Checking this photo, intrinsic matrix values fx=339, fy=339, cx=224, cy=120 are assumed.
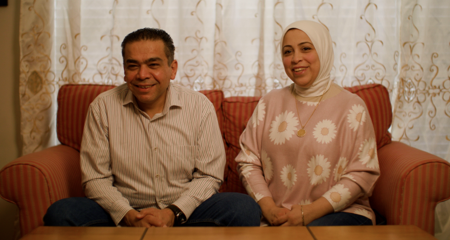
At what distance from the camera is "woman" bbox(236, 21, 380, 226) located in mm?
1415

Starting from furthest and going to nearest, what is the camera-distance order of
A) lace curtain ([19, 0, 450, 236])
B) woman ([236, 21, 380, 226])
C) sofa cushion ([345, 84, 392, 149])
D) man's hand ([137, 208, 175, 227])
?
lace curtain ([19, 0, 450, 236]), sofa cushion ([345, 84, 392, 149]), woman ([236, 21, 380, 226]), man's hand ([137, 208, 175, 227])

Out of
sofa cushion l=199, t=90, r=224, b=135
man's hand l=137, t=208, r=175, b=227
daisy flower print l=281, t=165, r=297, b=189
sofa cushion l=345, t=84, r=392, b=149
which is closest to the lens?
man's hand l=137, t=208, r=175, b=227

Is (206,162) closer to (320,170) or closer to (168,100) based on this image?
(168,100)

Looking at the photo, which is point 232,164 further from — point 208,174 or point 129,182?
point 129,182

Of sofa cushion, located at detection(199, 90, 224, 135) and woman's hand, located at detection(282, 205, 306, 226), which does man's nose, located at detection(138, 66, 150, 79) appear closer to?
sofa cushion, located at detection(199, 90, 224, 135)

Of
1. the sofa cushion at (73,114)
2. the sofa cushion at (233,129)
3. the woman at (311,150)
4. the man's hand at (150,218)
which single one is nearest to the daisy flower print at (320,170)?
the woman at (311,150)

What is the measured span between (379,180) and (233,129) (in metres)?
0.79

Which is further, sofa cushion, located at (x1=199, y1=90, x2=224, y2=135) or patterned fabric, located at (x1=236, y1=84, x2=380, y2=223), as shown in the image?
sofa cushion, located at (x1=199, y1=90, x2=224, y2=135)

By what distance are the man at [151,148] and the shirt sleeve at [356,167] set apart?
1.27ft

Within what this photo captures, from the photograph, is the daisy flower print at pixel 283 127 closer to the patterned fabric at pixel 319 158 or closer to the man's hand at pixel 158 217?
the patterned fabric at pixel 319 158

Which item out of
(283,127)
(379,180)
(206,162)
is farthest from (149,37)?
(379,180)

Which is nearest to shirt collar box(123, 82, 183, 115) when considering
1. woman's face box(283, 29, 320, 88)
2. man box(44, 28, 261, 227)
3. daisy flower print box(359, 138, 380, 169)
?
man box(44, 28, 261, 227)

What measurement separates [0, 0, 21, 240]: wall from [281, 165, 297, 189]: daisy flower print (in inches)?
68.5

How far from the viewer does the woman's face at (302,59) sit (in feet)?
4.99
